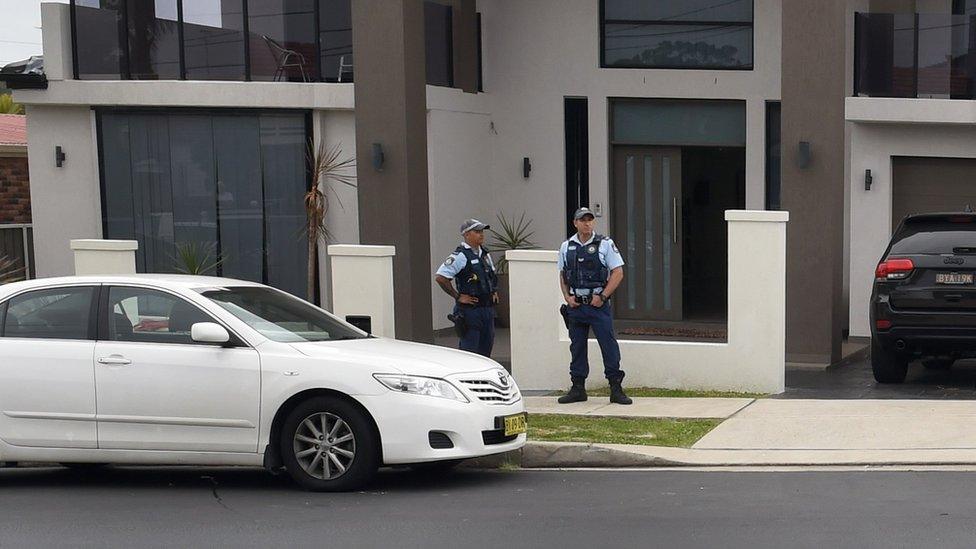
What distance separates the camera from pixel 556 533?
7.71 m

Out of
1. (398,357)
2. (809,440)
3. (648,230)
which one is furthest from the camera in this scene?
(648,230)

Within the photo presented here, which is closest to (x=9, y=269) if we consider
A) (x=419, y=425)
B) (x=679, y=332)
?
(x=679, y=332)

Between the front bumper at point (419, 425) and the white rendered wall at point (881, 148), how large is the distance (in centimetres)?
952

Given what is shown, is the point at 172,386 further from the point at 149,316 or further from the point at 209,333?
the point at 149,316

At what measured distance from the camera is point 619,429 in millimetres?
10969

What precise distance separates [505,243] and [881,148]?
5.35m

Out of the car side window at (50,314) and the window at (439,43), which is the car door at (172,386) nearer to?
the car side window at (50,314)

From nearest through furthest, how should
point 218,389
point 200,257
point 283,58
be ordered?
point 218,389 → point 283,58 → point 200,257

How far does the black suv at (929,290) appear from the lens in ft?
41.3

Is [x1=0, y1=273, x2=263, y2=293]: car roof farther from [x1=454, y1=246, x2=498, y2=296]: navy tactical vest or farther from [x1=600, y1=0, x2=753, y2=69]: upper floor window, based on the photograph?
[x1=600, y1=0, x2=753, y2=69]: upper floor window

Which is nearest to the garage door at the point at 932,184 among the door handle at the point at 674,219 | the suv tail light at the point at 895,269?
the door handle at the point at 674,219

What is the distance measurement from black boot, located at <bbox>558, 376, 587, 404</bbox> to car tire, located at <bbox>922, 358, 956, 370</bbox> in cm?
441

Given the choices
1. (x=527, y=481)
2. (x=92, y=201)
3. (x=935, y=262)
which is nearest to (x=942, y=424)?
(x=935, y=262)

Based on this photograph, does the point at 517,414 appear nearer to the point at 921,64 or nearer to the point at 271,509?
the point at 271,509
